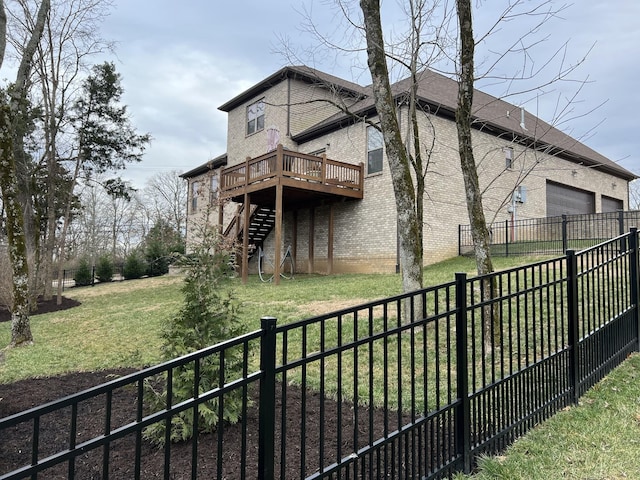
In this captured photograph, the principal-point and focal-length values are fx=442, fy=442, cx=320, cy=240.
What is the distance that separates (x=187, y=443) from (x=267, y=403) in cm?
176

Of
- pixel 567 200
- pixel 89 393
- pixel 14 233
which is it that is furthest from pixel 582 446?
pixel 567 200

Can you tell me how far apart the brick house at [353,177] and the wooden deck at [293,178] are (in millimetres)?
36

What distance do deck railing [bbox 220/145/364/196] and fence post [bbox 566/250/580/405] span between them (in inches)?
393

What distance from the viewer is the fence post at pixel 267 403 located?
1.74 meters

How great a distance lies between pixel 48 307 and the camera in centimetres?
1413

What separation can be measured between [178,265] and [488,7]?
5.83m

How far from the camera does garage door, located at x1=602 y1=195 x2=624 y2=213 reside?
73.0 feet

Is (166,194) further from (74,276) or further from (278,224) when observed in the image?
(278,224)

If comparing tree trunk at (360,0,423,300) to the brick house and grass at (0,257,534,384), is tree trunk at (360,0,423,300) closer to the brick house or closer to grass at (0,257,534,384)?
grass at (0,257,534,384)

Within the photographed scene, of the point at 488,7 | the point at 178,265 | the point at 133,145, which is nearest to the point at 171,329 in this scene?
the point at 178,265

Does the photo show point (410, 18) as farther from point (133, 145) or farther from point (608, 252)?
point (133, 145)

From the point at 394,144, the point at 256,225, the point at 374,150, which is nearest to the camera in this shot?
the point at 394,144

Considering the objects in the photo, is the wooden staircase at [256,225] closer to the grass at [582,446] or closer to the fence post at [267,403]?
the grass at [582,446]

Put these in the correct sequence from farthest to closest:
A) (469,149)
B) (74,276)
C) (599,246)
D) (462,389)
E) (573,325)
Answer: (74,276)
(469,149)
(599,246)
(573,325)
(462,389)
